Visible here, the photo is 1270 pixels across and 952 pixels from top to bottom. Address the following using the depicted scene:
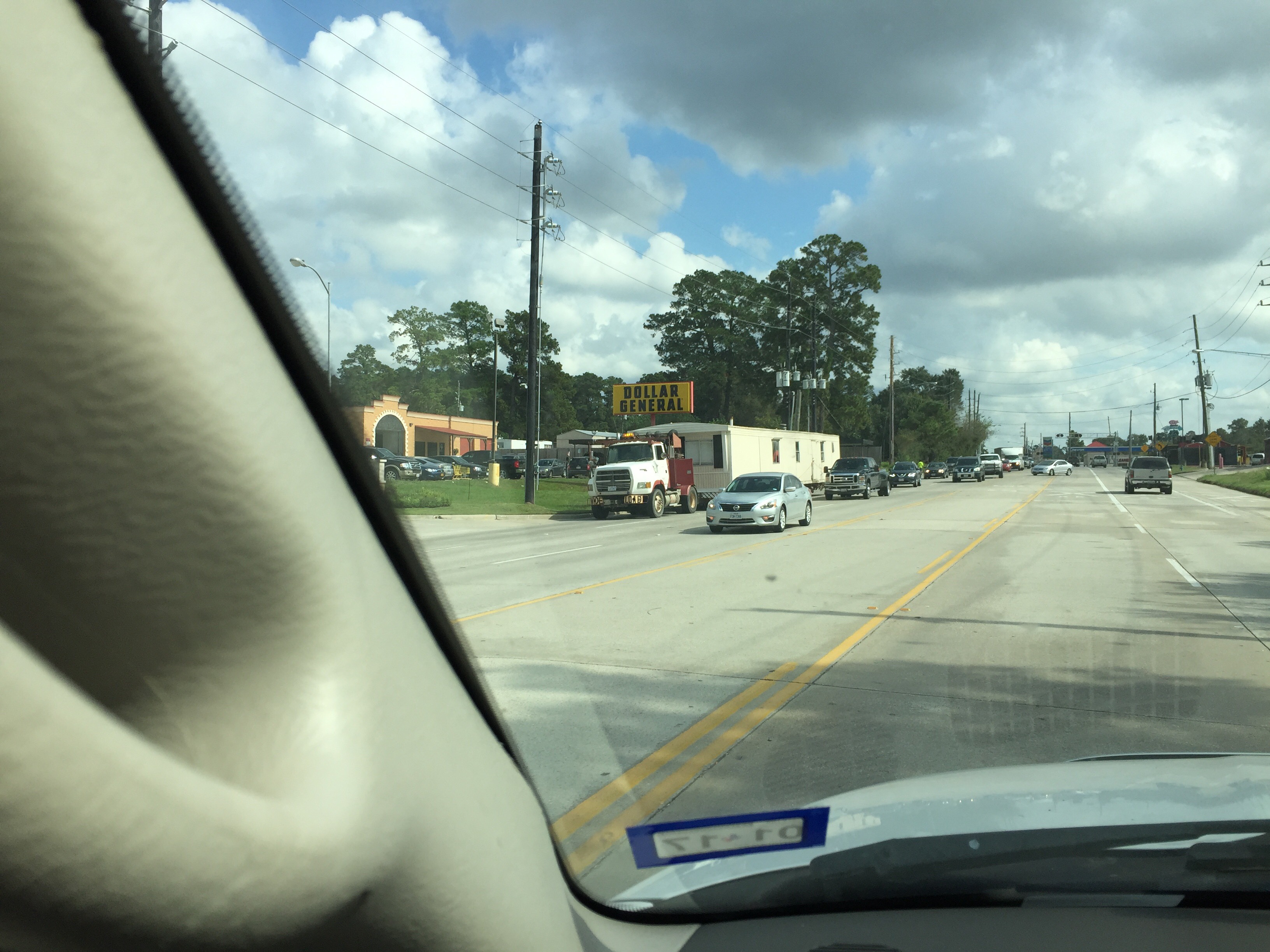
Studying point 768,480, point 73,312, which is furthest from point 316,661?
point 768,480

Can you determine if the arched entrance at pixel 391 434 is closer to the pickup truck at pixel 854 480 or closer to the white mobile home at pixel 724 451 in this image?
the white mobile home at pixel 724 451

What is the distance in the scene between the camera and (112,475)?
101cm

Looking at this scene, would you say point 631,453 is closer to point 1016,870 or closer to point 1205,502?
point 1205,502

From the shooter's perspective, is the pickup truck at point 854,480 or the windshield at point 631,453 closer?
the windshield at point 631,453

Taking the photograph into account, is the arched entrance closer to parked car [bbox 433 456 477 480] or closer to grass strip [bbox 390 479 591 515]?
grass strip [bbox 390 479 591 515]

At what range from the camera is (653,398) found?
180 feet

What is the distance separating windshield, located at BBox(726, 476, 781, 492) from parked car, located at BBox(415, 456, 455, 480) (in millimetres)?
18884

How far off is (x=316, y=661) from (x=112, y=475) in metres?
0.34

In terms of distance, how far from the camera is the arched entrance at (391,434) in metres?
1.68

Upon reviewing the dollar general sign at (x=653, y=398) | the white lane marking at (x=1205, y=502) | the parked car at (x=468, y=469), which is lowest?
the white lane marking at (x=1205, y=502)

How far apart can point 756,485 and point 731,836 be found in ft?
73.7

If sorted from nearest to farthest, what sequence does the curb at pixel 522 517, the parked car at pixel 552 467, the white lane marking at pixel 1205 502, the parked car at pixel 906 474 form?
the curb at pixel 522 517 → the white lane marking at pixel 1205 502 → the parked car at pixel 906 474 → the parked car at pixel 552 467

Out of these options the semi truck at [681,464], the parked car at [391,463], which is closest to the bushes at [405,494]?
the parked car at [391,463]

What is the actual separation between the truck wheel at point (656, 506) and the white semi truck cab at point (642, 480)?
0.04 feet
